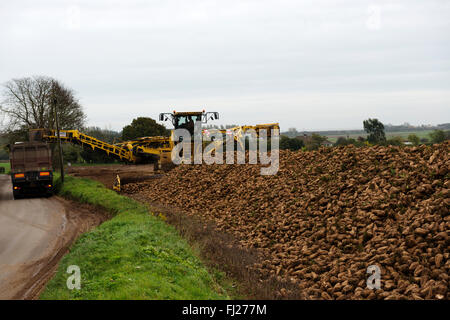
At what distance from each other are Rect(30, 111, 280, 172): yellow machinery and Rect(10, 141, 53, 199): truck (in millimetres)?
4211

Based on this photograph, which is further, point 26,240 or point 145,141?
point 145,141

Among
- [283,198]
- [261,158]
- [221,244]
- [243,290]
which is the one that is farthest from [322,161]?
[243,290]

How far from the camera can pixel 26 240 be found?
1372 cm

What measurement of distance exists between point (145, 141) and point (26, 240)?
2286cm

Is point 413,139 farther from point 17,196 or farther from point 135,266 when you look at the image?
point 17,196

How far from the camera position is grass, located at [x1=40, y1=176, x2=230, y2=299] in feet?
24.5

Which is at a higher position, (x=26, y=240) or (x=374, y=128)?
(x=374, y=128)

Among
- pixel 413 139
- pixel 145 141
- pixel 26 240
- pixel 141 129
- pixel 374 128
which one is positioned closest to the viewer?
pixel 26 240

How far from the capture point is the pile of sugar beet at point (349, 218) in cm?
847

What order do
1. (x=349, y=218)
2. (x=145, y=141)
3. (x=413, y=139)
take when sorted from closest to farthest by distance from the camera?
(x=349, y=218)
(x=413, y=139)
(x=145, y=141)

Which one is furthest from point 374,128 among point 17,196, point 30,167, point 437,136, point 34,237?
point 17,196

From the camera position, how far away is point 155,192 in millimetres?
23156

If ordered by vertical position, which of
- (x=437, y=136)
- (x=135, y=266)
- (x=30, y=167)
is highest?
(x=437, y=136)
